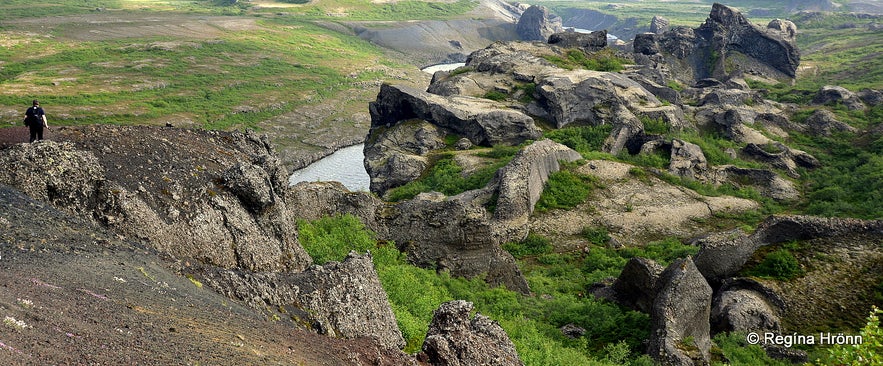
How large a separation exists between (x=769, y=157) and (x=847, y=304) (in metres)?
37.6

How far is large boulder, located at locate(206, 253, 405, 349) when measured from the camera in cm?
1395

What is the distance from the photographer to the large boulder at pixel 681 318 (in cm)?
2092

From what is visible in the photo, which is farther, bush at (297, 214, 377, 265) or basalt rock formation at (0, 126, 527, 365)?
bush at (297, 214, 377, 265)

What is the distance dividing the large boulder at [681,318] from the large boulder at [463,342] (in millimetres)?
8575

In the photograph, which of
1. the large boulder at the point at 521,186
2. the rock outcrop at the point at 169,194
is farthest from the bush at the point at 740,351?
the large boulder at the point at 521,186

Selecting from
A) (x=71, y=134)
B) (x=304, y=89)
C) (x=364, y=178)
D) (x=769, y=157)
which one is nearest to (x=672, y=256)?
(x=769, y=157)

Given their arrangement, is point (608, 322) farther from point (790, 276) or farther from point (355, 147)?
point (355, 147)

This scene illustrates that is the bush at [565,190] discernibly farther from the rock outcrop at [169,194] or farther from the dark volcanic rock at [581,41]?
the dark volcanic rock at [581,41]

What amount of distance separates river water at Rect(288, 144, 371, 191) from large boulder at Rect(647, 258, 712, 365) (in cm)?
5270

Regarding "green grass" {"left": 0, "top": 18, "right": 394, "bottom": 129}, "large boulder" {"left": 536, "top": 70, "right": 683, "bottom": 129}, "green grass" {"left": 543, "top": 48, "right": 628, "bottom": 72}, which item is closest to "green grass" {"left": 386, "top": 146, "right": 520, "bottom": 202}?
"large boulder" {"left": 536, "top": 70, "right": 683, "bottom": 129}

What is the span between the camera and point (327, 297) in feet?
49.2

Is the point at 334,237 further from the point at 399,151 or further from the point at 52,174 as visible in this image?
the point at 399,151

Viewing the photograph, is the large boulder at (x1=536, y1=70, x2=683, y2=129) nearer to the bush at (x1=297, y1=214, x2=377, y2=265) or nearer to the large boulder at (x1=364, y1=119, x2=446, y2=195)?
the large boulder at (x1=364, y1=119, x2=446, y2=195)

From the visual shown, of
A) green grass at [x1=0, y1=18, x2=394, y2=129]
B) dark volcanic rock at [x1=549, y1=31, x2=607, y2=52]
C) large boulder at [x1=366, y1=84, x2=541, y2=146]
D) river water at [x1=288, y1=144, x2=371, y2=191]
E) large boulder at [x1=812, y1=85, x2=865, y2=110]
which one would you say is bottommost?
river water at [x1=288, y1=144, x2=371, y2=191]
